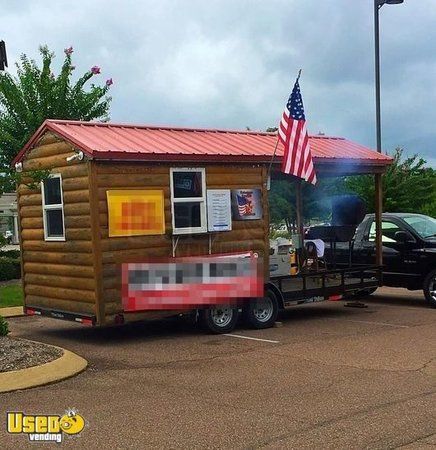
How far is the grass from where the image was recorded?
15680 millimetres

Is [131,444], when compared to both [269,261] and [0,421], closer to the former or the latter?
[0,421]

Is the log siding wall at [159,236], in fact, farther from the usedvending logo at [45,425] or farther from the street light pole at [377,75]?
the street light pole at [377,75]

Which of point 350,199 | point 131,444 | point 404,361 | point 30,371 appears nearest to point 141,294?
point 30,371

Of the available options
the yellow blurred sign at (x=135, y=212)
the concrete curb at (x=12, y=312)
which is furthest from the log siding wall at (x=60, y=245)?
the concrete curb at (x=12, y=312)

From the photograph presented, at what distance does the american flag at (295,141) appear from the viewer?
1154 cm

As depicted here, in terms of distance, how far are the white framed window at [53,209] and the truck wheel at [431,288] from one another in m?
7.24

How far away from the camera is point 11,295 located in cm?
1700

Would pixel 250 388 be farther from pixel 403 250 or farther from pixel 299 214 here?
pixel 403 250

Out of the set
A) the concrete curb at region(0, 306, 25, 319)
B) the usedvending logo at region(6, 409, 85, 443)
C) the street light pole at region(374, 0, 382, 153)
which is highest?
the street light pole at region(374, 0, 382, 153)

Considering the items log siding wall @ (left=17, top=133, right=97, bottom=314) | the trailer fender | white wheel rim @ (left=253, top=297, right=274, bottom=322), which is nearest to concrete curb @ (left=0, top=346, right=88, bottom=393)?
log siding wall @ (left=17, top=133, right=97, bottom=314)

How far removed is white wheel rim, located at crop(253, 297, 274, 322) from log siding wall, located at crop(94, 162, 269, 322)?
0.74m

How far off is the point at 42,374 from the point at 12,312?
22.2 ft

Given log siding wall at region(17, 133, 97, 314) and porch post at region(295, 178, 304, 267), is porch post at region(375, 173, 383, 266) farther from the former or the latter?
log siding wall at region(17, 133, 97, 314)

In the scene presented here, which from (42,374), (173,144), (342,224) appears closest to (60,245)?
(173,144)
